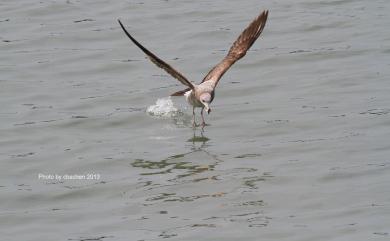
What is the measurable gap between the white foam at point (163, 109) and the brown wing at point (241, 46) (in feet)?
3.65

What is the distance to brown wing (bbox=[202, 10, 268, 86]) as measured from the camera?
47.8ft

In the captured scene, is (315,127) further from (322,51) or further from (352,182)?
(322,51)

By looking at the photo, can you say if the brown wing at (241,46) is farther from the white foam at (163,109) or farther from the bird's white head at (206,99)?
the white foam at (163,109)

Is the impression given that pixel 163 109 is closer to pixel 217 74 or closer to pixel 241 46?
pixel 217 74

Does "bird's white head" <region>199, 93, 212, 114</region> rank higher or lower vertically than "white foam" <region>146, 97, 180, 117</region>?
higher

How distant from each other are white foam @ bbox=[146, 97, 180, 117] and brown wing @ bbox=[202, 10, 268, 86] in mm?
1113

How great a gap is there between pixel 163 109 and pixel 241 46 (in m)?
1.67

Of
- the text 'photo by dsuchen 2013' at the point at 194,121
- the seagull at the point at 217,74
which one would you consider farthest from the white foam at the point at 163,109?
the seagull at the point at 217,74

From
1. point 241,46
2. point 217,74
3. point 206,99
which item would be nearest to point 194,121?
point 217,74

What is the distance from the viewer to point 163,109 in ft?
51.3

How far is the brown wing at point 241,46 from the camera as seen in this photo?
14562 millimetres

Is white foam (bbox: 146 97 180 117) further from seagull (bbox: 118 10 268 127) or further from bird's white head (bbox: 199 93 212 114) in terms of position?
bird's white head (bbox: 199 93 212 114)

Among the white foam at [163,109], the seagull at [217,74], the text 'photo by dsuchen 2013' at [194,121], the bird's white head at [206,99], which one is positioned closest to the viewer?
the text 'photo by dsuchen 2013' at [194,121]

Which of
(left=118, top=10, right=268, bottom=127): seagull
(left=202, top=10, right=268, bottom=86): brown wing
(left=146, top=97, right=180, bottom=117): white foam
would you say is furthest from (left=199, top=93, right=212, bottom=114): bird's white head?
(left=146, top=97, right=180, bottom=117): white foam
